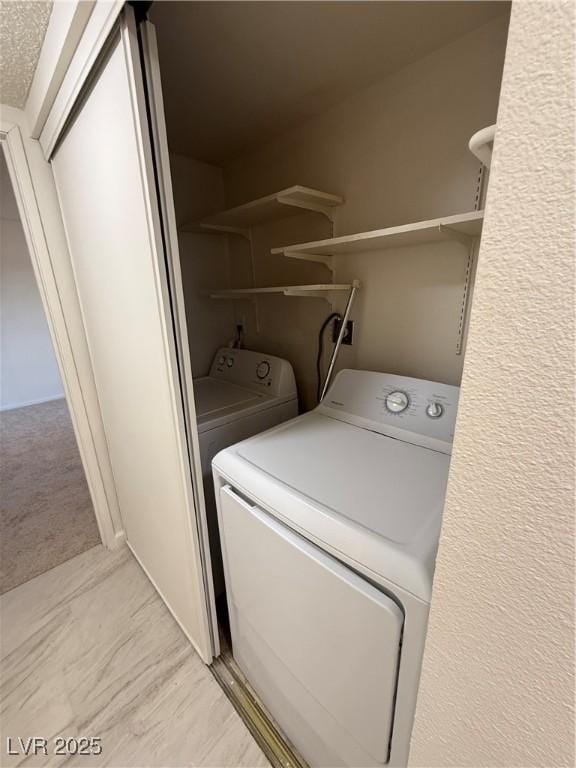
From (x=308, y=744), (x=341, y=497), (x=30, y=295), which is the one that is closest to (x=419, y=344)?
(x=341, y=497)

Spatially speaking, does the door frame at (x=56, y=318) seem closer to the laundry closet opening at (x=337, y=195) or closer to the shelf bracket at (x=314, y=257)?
the laundry closet opening at (x=337, y=195)

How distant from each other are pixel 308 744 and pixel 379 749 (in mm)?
401

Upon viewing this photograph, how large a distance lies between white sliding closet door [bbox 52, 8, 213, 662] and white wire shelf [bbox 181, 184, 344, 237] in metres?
0.66

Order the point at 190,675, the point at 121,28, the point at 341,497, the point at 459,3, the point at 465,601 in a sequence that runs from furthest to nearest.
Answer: the point at 190,675
the point at 459,3
the point at 341,497
the point at 121,28
the point at 465,601

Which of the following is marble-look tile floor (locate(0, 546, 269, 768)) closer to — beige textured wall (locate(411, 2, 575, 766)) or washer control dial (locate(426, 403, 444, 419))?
beige textured wall (locate(411, 2, 575, 766))

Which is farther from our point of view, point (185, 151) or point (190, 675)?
point (185, 151)

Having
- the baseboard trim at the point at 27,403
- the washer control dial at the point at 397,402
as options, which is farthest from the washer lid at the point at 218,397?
the baseboard trim at the point at 27,403

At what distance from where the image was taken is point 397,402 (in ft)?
4.12

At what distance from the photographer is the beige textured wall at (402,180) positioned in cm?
114

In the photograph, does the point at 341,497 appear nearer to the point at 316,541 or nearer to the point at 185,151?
the point at 316,541

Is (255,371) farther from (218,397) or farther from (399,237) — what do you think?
(399,237)

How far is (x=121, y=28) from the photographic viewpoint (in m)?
0.71

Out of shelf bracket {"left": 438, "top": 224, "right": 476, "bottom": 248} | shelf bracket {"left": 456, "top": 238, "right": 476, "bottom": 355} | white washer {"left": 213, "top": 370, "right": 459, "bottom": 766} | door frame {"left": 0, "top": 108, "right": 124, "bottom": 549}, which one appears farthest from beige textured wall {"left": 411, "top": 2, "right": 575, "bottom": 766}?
door frame {"left": 0, "top": 108, "right": 124, "bottom": 549}

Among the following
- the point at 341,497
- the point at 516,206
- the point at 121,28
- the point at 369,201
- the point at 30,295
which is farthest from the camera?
the point at 30,295
